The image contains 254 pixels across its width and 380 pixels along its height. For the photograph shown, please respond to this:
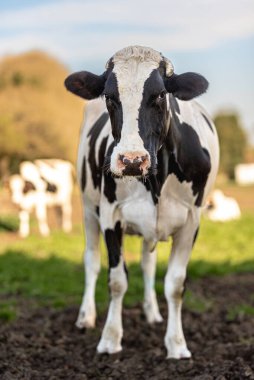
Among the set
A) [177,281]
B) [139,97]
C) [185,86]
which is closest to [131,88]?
[139,97]

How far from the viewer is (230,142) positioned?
251 ft

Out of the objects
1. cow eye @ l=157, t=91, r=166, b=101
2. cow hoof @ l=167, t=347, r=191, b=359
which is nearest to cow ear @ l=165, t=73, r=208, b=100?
cow eye @ l=157, t=91, r=166, b=101

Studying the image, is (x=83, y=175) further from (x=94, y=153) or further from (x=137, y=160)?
(x=137, y=160)

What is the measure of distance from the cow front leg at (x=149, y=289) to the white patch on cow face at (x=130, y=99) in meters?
2.51

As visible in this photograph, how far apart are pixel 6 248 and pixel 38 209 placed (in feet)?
13.7

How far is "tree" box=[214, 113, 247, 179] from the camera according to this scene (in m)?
73.5

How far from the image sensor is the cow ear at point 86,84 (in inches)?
194

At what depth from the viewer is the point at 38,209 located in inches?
655

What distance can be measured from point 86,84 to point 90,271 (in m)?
2.59

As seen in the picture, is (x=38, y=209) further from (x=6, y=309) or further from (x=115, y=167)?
(x=115, y=167)

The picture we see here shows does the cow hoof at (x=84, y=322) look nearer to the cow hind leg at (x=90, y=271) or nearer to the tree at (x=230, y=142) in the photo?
the cow hind leg at (x=90, y=271)

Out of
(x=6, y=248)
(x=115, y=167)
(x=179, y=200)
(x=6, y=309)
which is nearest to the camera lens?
(x=115, y=167)

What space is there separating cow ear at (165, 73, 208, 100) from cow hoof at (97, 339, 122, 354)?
223cm

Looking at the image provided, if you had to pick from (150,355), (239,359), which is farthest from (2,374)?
(239,359)
